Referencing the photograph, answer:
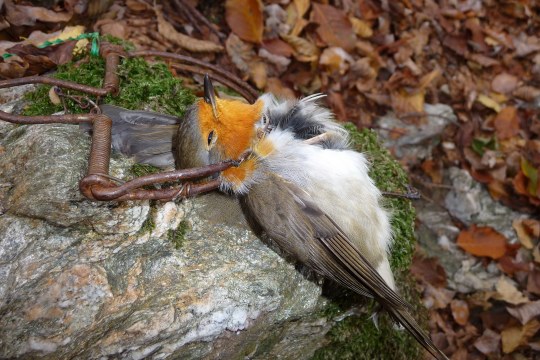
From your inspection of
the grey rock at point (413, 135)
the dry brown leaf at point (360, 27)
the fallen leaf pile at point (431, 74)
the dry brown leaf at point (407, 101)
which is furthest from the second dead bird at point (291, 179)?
the dry brown leaf at point (360, 27)

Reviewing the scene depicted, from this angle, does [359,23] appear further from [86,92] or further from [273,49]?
[86,92]

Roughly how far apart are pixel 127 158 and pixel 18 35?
1410 mm

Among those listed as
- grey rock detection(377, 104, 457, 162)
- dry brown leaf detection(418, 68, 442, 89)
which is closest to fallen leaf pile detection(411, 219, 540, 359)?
grey rock detection(377, 104, 457, 162)

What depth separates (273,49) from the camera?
4.04m

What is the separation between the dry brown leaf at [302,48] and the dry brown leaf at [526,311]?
2.75 metres

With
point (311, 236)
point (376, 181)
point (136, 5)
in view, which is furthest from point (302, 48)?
point (311, 236)

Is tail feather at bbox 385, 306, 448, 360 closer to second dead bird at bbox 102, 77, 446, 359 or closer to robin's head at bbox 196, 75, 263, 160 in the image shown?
second dead bird at bbox 102, 77, 446, 359

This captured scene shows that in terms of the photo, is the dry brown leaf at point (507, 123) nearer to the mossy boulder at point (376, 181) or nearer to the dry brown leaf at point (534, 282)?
the dry brown leaf at point (534, 282)

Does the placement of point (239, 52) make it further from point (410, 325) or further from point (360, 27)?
point (410, 325)

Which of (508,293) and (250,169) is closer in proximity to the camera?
(250,169)

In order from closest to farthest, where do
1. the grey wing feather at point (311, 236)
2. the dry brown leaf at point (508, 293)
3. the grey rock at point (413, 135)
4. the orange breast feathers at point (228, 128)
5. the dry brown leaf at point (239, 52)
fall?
the grey wing feather at point (311, 236) < the orange breast feathers at point (228, 128) < the dry brown leaf at point (508, 293) < the dry brown leaf at point (239, 52) < the grey rock at point (413, 135)

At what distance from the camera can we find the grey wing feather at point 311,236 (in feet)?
6.53

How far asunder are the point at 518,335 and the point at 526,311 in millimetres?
208

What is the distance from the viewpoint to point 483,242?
13.0 feet
